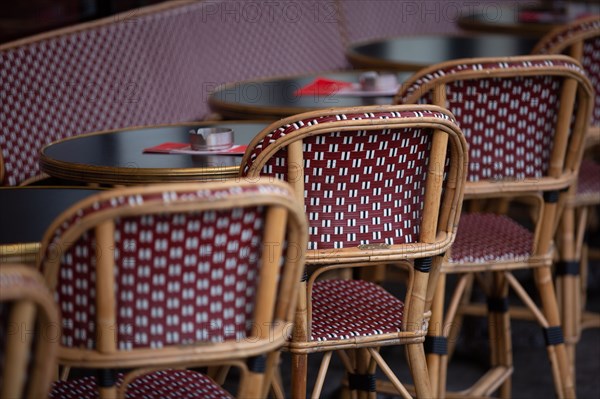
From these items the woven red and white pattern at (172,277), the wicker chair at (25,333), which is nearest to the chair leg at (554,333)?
the woven red and white pattern at (172,277)

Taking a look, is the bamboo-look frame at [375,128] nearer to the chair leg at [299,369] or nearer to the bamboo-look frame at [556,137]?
the chair leg at [299,369]

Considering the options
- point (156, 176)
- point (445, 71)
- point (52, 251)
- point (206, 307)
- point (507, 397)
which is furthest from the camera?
point (507, 397)

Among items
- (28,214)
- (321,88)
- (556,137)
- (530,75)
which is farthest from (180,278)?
(321,88)

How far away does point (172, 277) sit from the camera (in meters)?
1.62

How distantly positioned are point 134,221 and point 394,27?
16.5 feet

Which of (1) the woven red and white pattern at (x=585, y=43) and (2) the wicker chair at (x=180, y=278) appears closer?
(2) the wicker chair at (x=180, y=278)

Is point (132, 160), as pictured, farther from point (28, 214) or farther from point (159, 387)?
point (159, 387)

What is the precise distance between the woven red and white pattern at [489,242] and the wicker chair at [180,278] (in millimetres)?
1065

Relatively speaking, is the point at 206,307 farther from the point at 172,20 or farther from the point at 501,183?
the point at 172,20

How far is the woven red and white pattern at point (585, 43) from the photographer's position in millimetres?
3109

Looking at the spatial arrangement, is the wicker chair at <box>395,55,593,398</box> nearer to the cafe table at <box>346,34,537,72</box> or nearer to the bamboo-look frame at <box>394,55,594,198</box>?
the bamboo-look frame at <box>394,55,594,198</box>

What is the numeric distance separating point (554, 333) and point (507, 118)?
0.62 m

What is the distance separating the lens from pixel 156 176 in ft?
7.45

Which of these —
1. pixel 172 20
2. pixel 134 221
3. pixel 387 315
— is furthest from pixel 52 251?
pixel 172 20
